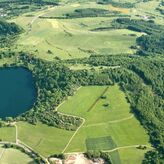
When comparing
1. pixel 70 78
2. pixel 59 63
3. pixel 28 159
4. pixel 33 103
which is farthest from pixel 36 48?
pixel 28 159

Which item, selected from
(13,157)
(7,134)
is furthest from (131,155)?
(7,134)

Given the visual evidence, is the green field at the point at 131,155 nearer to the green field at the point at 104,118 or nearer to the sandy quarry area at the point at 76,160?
the green field at the point at 104,118

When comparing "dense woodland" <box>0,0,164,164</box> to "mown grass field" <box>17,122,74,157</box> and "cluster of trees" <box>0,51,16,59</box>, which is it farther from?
"mown grass field" <box>17,122,74,157</box>

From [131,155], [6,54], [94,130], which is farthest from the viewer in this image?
[6,54]

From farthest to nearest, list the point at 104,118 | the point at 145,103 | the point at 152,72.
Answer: the point at 152,72, the point at 145,103, the point at 104,118

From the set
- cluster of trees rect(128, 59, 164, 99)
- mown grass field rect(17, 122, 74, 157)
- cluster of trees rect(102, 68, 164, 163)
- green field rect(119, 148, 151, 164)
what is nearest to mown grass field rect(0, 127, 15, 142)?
mown grass field rect(17, 122, 74, 157)

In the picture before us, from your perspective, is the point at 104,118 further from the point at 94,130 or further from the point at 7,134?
the point at 7,134

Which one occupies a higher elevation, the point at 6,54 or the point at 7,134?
the point at 6,54
